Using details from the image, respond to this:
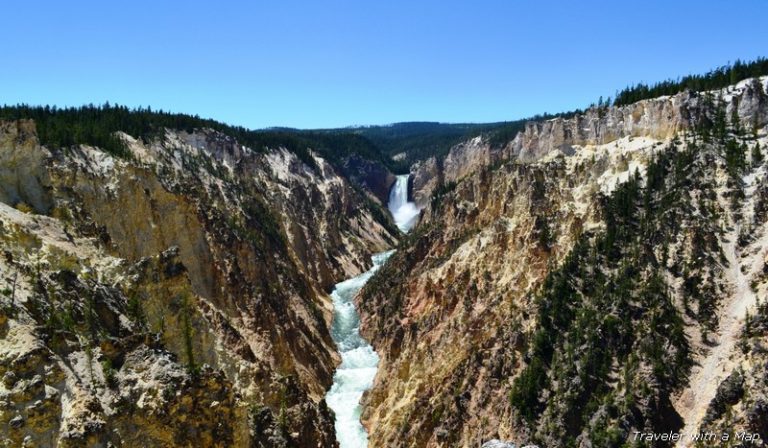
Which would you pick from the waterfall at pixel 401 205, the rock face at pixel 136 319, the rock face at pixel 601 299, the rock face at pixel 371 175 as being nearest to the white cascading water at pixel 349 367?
the rock face at pixel 601 299

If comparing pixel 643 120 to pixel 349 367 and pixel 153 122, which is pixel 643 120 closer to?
pixel 349 367

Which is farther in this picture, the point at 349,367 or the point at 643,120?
the point at 349,367

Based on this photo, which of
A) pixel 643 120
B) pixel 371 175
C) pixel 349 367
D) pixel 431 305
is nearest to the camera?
pixel 643 120

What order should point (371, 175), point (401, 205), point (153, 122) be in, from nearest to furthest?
point (153, 122)
point (401, 205)
point (371, 175)

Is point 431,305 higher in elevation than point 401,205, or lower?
lower

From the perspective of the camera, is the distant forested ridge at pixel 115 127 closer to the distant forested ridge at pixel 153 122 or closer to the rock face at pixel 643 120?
the distant forested ridge at pixel 153 122

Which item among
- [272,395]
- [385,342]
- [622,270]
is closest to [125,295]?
[272,395]

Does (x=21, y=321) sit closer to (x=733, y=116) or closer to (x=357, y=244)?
(x=733, y=116)

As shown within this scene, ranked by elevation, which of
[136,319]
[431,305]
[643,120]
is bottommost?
[431,305]

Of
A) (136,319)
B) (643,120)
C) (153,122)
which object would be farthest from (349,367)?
(153,122)
